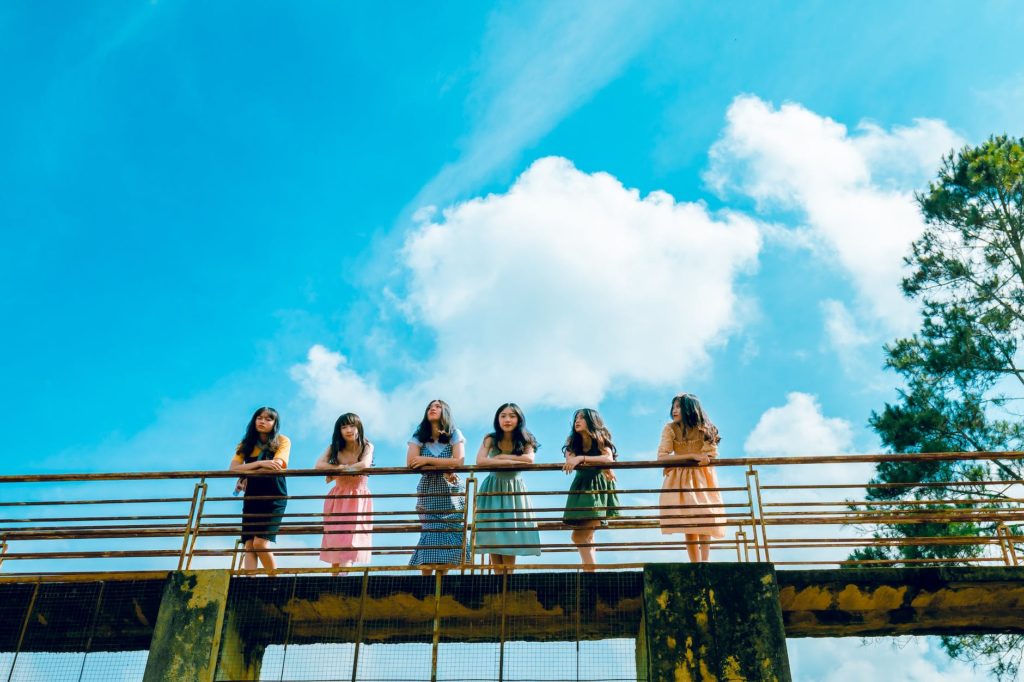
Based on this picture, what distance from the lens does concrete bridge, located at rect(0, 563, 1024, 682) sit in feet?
23.6

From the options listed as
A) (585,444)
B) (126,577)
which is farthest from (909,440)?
(126,577)

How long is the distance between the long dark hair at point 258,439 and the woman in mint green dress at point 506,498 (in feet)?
6.44

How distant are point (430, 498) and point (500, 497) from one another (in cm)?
63

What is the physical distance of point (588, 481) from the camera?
778 cm

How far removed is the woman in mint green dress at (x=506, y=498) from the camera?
7.61 meters

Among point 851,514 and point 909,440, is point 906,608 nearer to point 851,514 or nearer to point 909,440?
point 851,514

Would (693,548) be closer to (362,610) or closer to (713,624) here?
(713,624)

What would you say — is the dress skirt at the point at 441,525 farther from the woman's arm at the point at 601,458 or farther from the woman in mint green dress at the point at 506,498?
the woman's arm at the point at 601,458

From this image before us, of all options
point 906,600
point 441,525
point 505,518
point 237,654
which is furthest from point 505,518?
point 906,600

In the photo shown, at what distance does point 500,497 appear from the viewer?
7.79 metres

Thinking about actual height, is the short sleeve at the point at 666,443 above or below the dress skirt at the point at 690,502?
above

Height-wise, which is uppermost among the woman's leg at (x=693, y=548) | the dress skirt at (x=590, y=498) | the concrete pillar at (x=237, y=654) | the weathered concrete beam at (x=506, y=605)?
the dress skirt at (x=590, y=498)

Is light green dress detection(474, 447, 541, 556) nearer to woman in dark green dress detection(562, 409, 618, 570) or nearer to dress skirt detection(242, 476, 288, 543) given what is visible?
woman in dark green dress detection(562, 409, 618, 570)

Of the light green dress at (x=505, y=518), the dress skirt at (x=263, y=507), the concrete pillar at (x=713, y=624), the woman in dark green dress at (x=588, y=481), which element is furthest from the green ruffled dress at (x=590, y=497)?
the dress skirt at (x=263, y=507)
